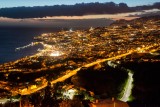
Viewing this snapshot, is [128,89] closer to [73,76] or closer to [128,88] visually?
[128,88]

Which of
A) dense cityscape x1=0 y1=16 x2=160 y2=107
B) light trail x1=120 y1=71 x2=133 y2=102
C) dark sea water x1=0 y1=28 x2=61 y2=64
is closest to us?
dense cityscape x1=0 y1=16 x2=160 y2=107

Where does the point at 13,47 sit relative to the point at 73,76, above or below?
below

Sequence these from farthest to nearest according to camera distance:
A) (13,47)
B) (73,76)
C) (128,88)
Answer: (13,47) < (73,76) < (128,88)

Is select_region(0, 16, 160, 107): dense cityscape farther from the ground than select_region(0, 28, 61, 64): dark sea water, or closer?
farther from the ground

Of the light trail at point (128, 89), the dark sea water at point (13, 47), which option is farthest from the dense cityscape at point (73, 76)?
the dark sea water at point (13, 47)

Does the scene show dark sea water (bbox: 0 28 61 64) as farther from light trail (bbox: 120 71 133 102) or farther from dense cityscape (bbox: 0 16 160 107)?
light trail (bbox: 120 71 133 102)

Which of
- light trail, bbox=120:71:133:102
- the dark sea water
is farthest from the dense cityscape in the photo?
the dark sea water

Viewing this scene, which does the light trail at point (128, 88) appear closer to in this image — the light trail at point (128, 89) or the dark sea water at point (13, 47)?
the light trail at point (128, 89)

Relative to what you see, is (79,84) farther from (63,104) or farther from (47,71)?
(63,104)

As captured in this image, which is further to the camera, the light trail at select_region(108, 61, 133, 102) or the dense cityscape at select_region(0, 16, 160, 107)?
the light trail at select_region(108, 61, 133, 102)

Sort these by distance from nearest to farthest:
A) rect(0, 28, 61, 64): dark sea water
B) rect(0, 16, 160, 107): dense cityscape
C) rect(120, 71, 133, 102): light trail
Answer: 1. rect(0, 16, 160, 107): dense cityscape
2. rect(120, 71, 133, 102): light trail
3. rect(0, 28, 61, 64): dark sea water

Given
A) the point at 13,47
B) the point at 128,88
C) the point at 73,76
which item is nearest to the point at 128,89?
the point at 128,88

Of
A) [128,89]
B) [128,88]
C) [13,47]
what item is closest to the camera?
[128,89]
